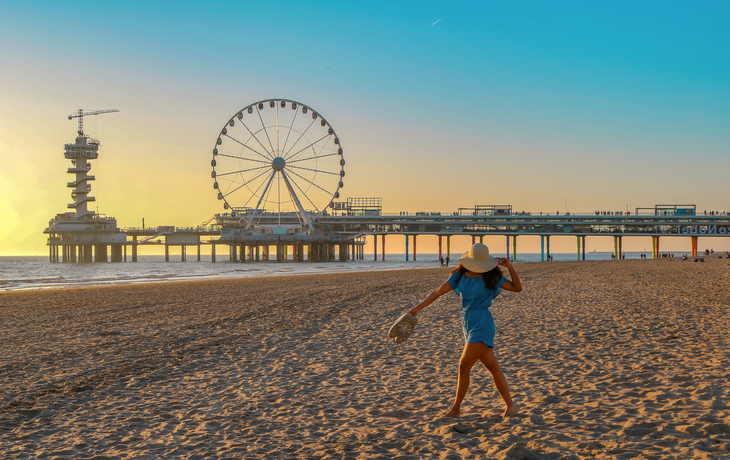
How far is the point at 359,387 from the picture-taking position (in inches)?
240

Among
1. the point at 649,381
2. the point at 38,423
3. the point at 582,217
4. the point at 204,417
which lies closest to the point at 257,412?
the point at 204,417

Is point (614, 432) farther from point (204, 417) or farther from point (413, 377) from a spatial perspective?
point (204, 417)

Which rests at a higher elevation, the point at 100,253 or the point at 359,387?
the point at 359,387

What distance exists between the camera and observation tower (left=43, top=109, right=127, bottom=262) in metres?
84.4

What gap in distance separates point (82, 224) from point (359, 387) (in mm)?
91344

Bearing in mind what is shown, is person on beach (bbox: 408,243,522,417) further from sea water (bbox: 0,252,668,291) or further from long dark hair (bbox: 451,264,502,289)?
sea water (bbox: 0,252,668,291)

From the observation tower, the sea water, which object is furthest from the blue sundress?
the observation tower

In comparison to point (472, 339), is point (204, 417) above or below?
below

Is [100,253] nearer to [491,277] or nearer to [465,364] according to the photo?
[465,364]

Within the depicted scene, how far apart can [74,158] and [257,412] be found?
299 feet

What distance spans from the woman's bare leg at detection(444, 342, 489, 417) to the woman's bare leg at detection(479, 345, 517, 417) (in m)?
0.04

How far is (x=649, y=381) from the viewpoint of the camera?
19.2ft

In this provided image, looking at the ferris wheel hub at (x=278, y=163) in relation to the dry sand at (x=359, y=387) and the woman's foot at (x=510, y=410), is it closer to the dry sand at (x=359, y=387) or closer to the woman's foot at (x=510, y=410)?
the dry sand at (x=359, y=387)

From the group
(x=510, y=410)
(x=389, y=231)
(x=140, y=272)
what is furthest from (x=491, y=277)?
(x=389, y=231)
